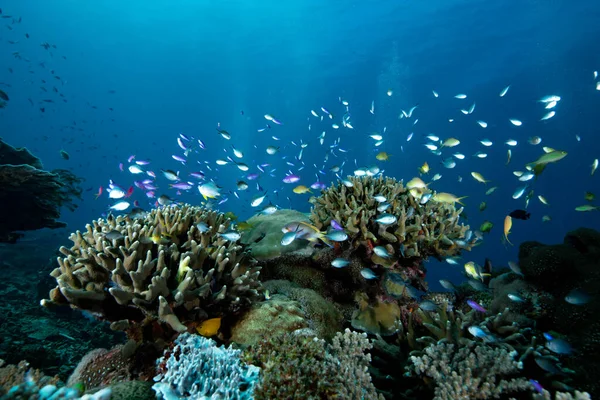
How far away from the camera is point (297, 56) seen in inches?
2680

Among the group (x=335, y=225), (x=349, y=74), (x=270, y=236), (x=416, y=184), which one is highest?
(x=349, y=74)

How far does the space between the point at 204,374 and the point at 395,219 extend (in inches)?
143

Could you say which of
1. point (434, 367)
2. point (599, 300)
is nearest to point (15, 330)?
point (434, 367)

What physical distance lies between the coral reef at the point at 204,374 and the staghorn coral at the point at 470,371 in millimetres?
2049

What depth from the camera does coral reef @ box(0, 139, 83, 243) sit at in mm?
9469

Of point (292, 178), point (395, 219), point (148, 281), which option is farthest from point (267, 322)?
point (292, 178)

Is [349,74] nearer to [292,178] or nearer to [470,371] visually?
[292,178]

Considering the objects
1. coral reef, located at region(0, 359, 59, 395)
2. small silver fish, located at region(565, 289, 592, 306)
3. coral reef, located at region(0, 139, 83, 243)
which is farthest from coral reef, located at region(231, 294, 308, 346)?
coral reef, located at region(0, 139, 83, 243)

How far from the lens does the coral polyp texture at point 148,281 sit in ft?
11.4

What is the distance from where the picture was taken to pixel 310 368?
3035mm

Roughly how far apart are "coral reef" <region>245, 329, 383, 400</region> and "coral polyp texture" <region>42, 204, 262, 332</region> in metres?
0.91

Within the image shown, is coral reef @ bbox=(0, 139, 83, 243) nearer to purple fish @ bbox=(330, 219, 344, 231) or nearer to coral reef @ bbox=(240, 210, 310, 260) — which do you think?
coral reef @ bbox=(240, 210, 310, 260)

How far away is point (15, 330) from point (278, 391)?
10476 mm

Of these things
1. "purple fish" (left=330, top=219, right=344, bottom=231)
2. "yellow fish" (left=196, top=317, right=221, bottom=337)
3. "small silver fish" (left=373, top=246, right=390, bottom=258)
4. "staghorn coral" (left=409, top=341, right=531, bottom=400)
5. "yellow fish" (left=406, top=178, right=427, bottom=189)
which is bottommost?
"staghorn coral" (left=409, top=341, right=531, bottom=400)
